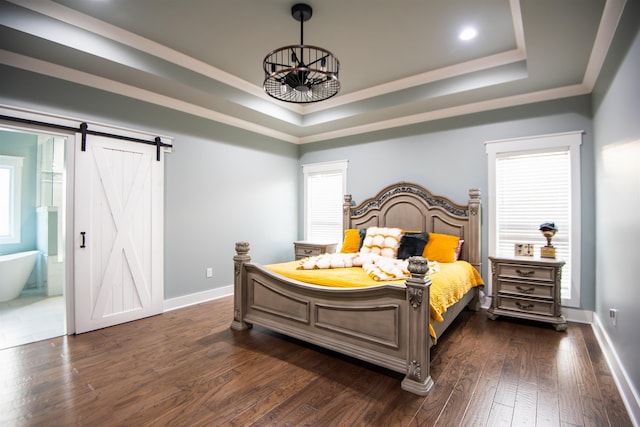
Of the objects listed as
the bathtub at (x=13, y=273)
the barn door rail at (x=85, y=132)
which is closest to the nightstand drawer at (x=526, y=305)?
the barn door rail at (x=85, y=132)

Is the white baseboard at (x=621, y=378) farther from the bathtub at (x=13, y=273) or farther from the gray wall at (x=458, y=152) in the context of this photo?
the bathtub at (x=13, y=273)

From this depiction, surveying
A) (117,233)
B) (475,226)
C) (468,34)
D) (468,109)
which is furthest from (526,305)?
(117,233)

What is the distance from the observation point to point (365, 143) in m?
5.02

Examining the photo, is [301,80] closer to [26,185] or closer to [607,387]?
[607,387]

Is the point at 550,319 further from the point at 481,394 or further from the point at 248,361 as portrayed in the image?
the point at 248,361

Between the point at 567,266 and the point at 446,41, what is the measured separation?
2794 mm

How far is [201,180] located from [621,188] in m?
4.28

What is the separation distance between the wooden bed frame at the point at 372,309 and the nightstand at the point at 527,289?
35 centimetres

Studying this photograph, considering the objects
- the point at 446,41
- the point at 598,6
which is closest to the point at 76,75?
the point at 446,41

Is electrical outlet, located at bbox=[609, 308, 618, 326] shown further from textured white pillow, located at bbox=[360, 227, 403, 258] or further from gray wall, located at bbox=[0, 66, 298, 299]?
gray wall, located at bbox=[0, 66, 298, 299]

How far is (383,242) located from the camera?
3.95 metres

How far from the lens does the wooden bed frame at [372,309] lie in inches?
83.2

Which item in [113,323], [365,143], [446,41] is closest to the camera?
[446,41]

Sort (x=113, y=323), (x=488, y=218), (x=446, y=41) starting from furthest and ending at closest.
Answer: (x=488, y=218), (x=113, y=323), (x=446, y=41)
